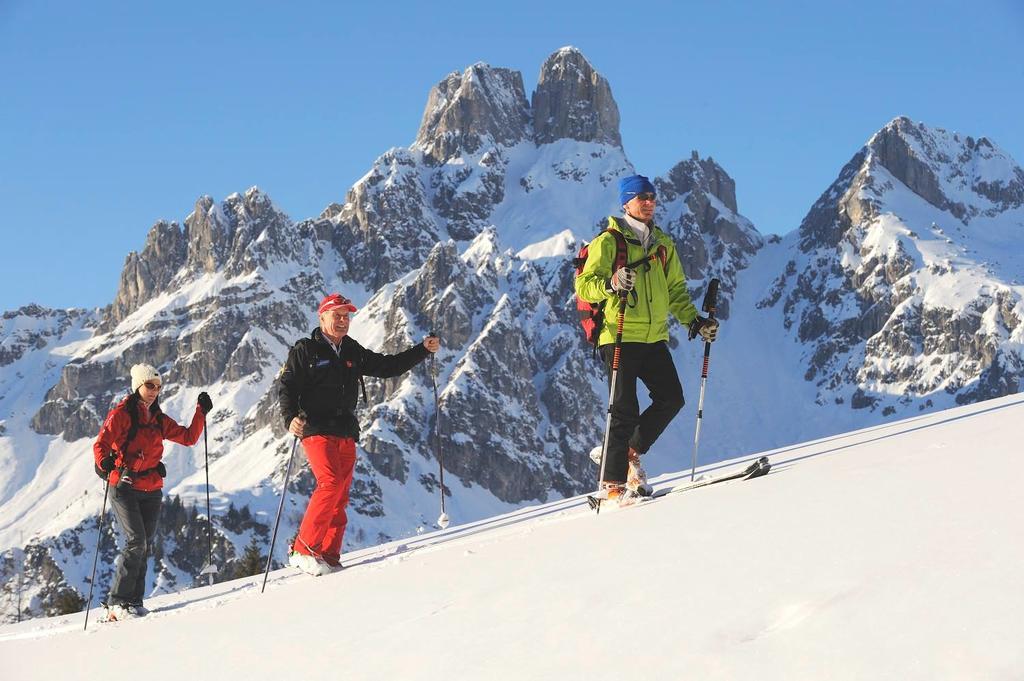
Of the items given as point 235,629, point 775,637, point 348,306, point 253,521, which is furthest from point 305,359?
point 253,521

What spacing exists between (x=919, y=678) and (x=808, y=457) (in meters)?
5.85

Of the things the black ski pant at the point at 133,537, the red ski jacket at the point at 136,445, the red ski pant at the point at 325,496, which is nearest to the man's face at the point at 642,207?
the red ski pant at the point at 325,496

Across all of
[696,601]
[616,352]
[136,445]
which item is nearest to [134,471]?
[136,445]

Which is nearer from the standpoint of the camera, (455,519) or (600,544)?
(600,544)

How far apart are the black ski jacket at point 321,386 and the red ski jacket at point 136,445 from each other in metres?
1.29

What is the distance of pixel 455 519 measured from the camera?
184m

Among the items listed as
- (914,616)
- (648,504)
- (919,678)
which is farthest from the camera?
(648,504)

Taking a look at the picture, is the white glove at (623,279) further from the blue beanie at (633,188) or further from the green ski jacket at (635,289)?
the blue beanie at (633,188)

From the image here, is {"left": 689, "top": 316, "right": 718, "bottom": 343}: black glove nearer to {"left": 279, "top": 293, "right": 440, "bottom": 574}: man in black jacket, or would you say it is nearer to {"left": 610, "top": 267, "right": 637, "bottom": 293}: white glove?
{"left": 610, "top": 267, "right": 637, "bottom": 293}: white glove

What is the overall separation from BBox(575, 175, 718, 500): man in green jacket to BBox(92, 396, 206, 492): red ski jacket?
416 centimetres

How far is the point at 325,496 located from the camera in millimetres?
9391

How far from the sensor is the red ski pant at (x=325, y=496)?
9.27 m

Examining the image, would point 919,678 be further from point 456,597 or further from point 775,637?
point 456,597

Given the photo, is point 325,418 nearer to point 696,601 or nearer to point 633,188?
point 633,188
